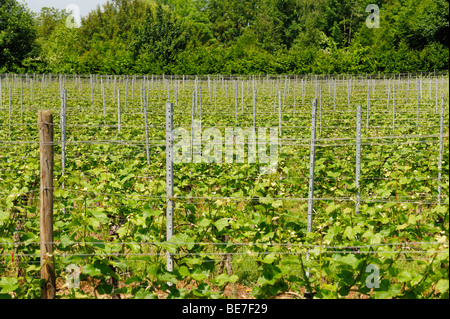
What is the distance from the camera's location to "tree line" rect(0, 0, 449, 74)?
129ft

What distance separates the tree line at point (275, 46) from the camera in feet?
129

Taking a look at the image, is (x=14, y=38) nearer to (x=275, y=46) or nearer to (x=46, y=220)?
(x=275, y=46)

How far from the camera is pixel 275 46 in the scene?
167 feet

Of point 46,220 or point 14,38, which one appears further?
point 14,38

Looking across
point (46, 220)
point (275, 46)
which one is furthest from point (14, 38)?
point (46, 220)

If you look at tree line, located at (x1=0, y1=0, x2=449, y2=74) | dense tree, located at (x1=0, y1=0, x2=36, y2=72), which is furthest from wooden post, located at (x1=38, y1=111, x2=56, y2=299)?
dense tree, located at (x1=0, y1=0, x2=36, y2=72)

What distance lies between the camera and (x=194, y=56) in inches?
1578

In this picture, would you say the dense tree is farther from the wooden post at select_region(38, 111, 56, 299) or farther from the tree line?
the wooden post at select_region(38, 111, 56, 299)

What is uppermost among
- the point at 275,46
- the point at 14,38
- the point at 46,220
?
the point at 275,46

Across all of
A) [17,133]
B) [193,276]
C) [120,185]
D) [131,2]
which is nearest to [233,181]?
[120,185]

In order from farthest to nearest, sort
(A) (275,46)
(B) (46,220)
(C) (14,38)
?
(A) (275,46), (C) (14,38), (B) (46,220)

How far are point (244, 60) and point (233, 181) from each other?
3567 centimetres

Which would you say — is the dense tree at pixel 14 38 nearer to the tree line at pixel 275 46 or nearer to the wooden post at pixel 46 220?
the tree line at pixel 275 46
